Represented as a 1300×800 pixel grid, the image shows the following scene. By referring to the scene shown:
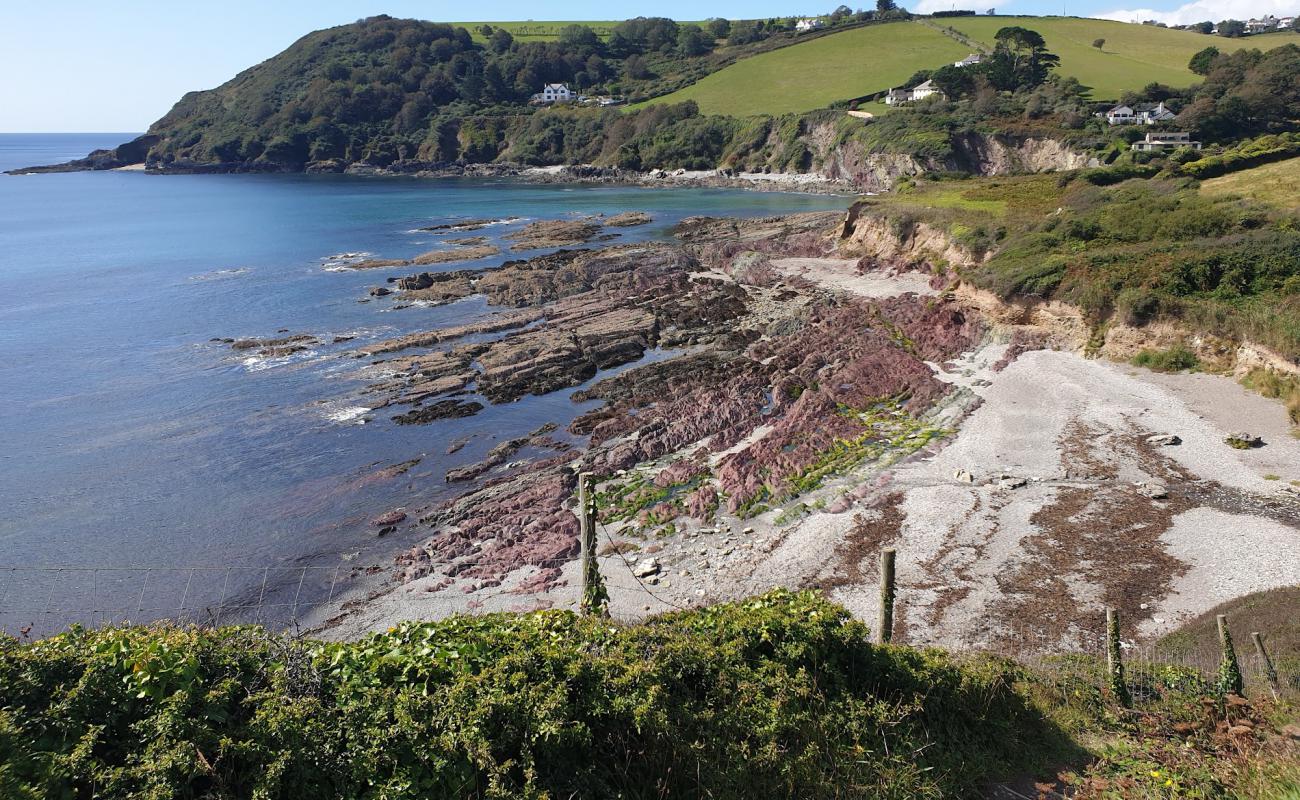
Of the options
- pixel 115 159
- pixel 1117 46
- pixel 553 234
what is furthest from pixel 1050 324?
pixel 115 159

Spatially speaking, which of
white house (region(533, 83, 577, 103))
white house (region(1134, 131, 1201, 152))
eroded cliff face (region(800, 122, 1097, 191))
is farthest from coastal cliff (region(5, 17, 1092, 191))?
white house (region(1134, 131, 1201, 152))

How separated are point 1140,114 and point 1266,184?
55.0 metres

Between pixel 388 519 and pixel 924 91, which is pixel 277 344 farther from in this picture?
pixel 924 91

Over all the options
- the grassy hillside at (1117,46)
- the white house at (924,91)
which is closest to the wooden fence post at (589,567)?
the grassy hillside at (1117,46)

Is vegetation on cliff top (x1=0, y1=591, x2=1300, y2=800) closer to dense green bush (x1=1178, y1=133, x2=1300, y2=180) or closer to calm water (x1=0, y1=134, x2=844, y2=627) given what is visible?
calm water (x1=0, y1=134, x2=844, y2=627)

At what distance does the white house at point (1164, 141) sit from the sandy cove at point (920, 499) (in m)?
58.1

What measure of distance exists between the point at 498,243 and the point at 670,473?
5043 cm

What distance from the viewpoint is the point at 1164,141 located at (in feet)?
246

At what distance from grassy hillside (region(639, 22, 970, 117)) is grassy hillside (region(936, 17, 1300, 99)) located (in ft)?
38.1

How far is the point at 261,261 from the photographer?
207ft

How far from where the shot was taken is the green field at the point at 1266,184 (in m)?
37.7

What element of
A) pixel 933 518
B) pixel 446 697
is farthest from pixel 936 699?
pixel 933 518

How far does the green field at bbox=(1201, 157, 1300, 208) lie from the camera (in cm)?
3769

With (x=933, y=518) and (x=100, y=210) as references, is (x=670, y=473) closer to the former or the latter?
(x=933, y=518)
